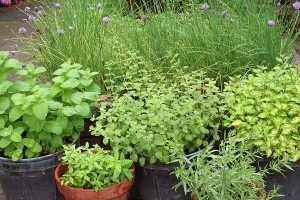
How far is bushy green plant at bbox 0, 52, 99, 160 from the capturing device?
3086mm

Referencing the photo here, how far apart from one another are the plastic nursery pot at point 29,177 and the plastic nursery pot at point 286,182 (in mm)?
1298

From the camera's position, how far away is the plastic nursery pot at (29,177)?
10.5 feet

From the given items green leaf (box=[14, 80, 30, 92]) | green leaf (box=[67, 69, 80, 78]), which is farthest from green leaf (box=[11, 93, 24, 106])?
green leaf (box=[67, 69, 80, 78])

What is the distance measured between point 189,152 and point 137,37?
131cm

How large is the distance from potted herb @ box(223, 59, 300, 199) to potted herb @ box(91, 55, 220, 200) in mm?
146

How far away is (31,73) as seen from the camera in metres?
3.36

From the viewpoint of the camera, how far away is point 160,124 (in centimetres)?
301

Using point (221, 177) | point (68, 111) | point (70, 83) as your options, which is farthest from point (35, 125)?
point (221, 177)

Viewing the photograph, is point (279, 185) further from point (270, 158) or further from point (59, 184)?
point (59, 184)

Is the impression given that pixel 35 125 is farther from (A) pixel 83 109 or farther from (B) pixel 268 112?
(B) pixel 268 112

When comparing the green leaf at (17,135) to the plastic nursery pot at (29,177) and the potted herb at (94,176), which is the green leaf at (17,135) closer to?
the plastic nursery pot at (29,177)

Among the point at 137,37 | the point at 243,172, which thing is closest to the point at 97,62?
the point at 137,37

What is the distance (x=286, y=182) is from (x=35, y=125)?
1559 mm

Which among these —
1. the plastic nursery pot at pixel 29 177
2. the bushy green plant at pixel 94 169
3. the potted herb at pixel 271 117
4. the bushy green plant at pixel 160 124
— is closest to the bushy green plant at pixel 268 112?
the potted herb at pixel 271 117
